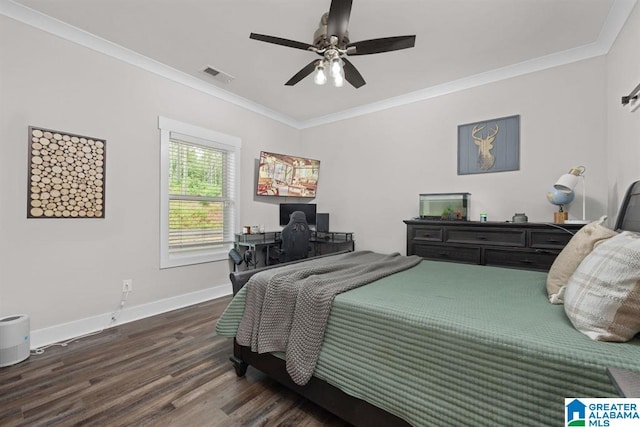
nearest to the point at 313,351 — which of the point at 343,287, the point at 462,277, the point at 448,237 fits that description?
the point at 343,287

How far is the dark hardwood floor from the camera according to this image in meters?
1.55

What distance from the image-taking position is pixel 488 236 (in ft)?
9.61

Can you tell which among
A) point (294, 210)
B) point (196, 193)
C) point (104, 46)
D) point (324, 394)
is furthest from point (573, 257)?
point (104, 46)

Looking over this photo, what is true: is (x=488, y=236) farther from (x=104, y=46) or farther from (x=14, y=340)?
(x=104, y=46)

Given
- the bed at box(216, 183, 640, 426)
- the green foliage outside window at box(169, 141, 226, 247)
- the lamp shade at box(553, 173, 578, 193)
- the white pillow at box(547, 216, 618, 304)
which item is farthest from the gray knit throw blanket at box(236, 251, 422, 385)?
the green foliage outside window at box(169, 141, 226, 247)

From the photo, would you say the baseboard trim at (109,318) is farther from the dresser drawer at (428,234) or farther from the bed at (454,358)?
the dresser drawer at (428,234)

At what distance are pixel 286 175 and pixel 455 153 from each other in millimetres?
2523

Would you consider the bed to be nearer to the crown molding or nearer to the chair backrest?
the chair backrest

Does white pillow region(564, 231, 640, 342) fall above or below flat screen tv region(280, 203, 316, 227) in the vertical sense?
below

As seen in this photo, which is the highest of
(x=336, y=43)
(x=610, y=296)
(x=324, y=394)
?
(x=336, y=43)

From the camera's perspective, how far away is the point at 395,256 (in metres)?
2.83

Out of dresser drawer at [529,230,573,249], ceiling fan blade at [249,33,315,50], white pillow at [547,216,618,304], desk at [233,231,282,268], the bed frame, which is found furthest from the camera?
desk at [233,231,282,268]

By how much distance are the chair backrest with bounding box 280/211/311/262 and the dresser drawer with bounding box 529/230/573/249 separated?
2.54 metres

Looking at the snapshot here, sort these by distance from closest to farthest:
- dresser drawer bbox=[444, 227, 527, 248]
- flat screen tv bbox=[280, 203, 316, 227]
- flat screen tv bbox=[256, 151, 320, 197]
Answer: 1. dresser drawer bbox=[444, 227, 527, 248]
2. flat screen tv bbox=[256, 151, 320, 197]
3. flat screen tv bbox=[280, 203, 316, 227]
